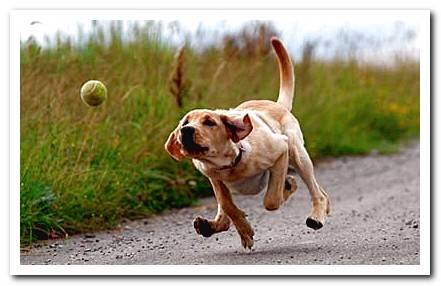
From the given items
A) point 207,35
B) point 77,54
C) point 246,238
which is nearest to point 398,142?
point 207,35

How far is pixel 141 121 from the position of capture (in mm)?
5879

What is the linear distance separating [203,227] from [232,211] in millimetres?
126

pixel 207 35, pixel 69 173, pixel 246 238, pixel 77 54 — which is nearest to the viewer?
pixel 246 238

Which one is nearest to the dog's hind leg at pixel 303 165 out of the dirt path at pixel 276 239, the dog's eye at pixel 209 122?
the dirt path at pixel 276 239

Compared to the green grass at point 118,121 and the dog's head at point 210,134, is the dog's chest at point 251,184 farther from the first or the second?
the green grass at point 118,121

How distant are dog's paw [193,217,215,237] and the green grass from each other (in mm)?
753

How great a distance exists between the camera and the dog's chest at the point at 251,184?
4.31 metres

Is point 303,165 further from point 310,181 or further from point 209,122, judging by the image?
point 209,122

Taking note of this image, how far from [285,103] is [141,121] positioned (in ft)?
4.11

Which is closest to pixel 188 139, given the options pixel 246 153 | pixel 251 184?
pixel 246 153

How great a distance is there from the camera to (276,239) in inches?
186

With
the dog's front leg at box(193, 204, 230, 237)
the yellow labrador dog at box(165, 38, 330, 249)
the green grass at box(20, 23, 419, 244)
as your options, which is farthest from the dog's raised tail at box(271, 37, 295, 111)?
the green grass at box(20, 23, 419, 244)

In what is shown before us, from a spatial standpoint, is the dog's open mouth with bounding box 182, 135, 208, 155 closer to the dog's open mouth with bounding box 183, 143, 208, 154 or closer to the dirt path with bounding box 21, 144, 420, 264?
the dog's open mouth with bounding box 183, 143, 208, 154
